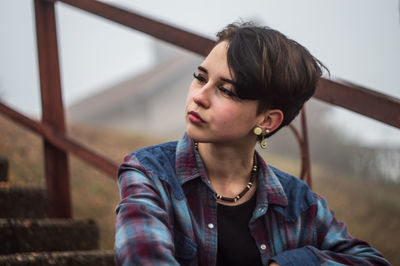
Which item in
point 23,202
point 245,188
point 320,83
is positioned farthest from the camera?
point 23,202

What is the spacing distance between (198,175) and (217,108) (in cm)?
24

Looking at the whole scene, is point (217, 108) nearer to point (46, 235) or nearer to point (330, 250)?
point (330, 250)

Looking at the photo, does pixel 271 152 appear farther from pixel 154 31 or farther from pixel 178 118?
pixel 178 118

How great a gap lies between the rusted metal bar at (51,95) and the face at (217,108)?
4.50 feet

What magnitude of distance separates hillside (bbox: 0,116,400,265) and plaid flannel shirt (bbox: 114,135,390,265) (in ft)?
5.05

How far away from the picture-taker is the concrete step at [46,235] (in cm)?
219

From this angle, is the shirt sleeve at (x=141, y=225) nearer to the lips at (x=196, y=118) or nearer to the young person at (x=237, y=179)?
the young person at (x=237, y=179)

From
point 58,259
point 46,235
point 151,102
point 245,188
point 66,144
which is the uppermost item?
point 245,188

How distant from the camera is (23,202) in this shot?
101 inches

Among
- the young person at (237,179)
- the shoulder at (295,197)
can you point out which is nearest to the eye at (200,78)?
the young person at (237,179)

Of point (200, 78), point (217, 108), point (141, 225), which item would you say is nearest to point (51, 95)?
point (200, 78)

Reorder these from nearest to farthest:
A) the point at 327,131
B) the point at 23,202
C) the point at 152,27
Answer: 1. the point at 152,27
2. the point at 23,202
3. the point at 327,131

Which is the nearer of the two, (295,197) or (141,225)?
(141,225)

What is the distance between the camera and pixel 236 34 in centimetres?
144
